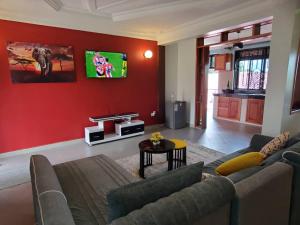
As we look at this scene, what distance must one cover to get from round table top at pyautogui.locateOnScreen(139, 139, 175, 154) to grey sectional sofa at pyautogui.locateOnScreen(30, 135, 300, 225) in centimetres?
70

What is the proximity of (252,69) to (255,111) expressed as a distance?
174 cm

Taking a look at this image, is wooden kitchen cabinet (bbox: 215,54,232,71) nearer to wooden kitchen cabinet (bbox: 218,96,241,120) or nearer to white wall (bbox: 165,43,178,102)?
wooden kitchen cabinet (bbox: 218,96,241,120)

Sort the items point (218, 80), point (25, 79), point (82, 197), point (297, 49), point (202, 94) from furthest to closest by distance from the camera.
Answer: point (218, 80) < point (202, 94) < point (25, 79) < point (297, 49) < point (82, 197)

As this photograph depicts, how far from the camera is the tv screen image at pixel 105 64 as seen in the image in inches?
165

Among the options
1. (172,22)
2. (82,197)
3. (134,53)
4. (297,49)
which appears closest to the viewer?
(82,197)

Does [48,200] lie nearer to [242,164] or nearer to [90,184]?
[90,184]

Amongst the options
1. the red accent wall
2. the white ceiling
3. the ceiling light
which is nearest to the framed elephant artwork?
the red accent wall

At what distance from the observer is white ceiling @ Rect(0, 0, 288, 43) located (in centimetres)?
326

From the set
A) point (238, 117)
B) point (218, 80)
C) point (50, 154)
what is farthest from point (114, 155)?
point (218, 80)

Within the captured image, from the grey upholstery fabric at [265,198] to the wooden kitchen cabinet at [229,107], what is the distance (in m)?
5.03

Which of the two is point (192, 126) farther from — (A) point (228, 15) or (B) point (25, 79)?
(B) point (25, 79)

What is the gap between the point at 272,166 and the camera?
142cm

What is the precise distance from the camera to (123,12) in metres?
3.88

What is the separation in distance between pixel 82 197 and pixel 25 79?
9.85ft
